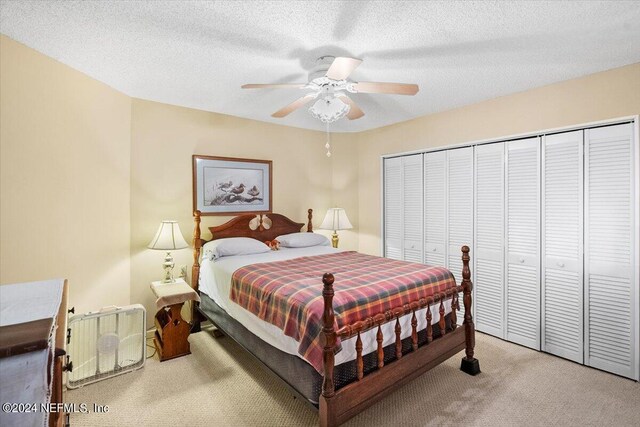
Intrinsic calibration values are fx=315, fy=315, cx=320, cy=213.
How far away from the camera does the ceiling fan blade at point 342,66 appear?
193cm

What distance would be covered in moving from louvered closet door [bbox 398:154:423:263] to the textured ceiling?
4.27 ft

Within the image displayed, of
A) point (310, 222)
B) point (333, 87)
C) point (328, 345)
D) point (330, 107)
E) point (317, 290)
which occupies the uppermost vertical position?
point (333, 87)

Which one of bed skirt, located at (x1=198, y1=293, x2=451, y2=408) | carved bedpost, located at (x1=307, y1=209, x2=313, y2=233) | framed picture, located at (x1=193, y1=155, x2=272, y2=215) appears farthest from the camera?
carved bedpost, located at (x1=307, y1=209, x2=313, y2=233)

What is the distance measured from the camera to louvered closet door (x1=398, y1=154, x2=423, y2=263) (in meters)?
4.29

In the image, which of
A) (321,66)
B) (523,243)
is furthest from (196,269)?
(523,243)

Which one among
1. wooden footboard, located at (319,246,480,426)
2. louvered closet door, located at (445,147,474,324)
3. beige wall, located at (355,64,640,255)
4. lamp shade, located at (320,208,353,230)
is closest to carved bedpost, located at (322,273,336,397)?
wooden footboard, located at (319,246,480,426)

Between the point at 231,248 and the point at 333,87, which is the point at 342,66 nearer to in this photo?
the point at 333,87

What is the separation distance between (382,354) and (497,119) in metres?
2.86

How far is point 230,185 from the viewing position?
161 inches

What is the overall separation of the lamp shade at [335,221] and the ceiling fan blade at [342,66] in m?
2.58

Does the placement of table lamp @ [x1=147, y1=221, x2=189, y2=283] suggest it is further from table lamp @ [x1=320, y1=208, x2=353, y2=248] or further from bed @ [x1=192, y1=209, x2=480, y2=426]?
table lamp @ [x1=320, y1=208, x2=353, y2=248]

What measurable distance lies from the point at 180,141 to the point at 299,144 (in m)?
1.70

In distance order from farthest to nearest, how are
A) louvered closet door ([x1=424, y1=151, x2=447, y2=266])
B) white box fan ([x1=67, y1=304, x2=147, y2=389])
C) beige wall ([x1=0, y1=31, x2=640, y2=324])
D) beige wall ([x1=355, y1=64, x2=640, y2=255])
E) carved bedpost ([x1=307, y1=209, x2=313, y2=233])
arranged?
1. carved bedpost ([x1=307, y1=209, x2=313, y2=233])
2. louvered closet door ([x1=424, y1=151, x2=447, y2=266])
3. beige wall ([x1=355, y1=64, x2=640, y2=255])
4. white box fan ([x1=67, y1=304, x2=147, y2=389])
5. beige wall ([x1=0, y1=31, x2=640, y2=324])

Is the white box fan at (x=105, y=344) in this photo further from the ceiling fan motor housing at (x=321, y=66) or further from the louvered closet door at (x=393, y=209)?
the louvered closet door at (x=393, y=209)
